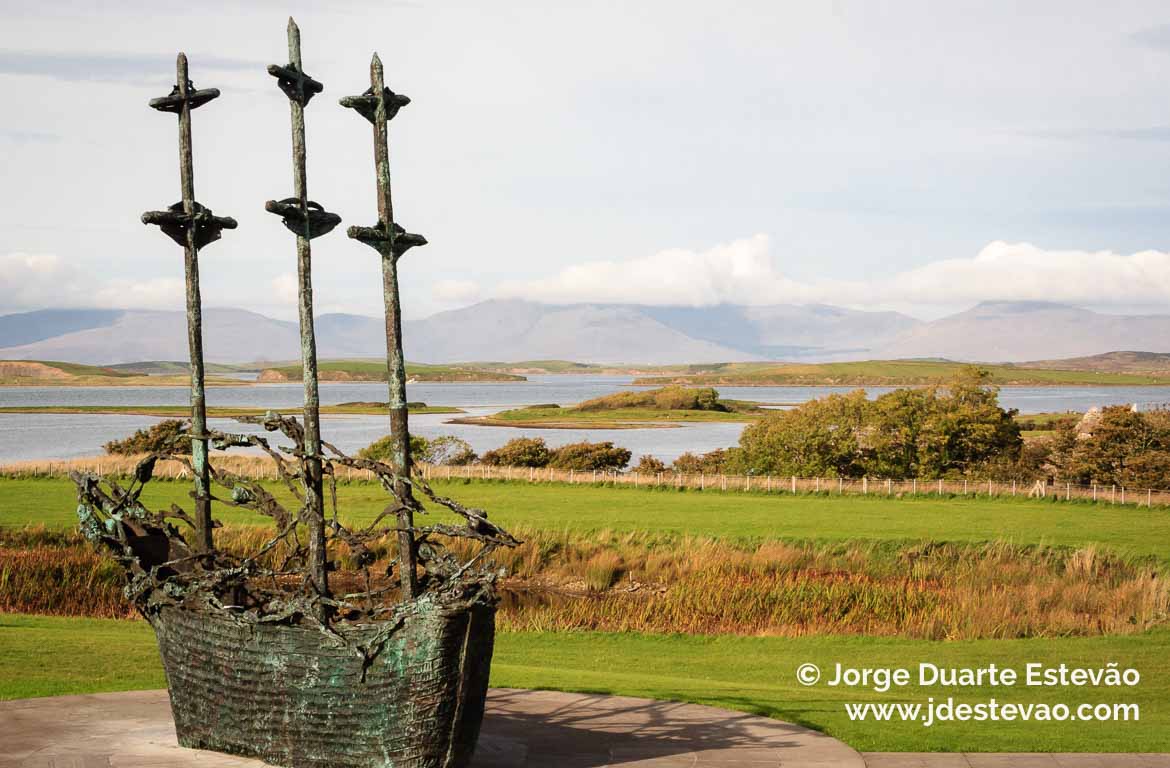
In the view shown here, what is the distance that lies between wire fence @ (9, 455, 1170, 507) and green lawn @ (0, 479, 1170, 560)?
3.02 ft

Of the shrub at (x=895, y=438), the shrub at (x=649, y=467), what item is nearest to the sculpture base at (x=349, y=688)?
the shrub at (x=649, y=467)

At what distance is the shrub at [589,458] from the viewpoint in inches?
2335

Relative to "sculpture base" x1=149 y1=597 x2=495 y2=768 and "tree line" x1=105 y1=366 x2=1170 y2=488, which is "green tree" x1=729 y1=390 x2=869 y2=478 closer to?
"tree line" x1=105 y1=366 x2=1170 y2=488

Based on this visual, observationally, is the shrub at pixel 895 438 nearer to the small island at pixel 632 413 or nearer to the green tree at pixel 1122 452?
the green tree at pixel 1122 452

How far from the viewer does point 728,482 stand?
1887 inches

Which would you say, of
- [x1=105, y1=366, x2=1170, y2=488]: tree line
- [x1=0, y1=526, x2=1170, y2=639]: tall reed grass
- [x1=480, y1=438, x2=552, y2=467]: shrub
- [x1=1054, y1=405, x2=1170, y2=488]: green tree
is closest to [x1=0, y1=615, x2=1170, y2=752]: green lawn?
[x1=0, y1=526, x2=1170, y2=639]: tall reed grass

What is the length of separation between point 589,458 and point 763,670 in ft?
138

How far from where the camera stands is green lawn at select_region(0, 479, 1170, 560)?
33.0 metres

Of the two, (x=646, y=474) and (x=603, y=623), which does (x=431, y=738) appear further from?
(x=646, y=474)

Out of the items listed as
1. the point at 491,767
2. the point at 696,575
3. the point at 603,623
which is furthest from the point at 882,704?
the point at 696,575

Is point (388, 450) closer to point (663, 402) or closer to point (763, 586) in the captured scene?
point (763, 586)

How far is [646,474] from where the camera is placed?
52750 millimetres

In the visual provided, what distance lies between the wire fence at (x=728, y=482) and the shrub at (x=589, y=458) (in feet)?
26.9

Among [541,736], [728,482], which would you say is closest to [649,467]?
[728,482]
